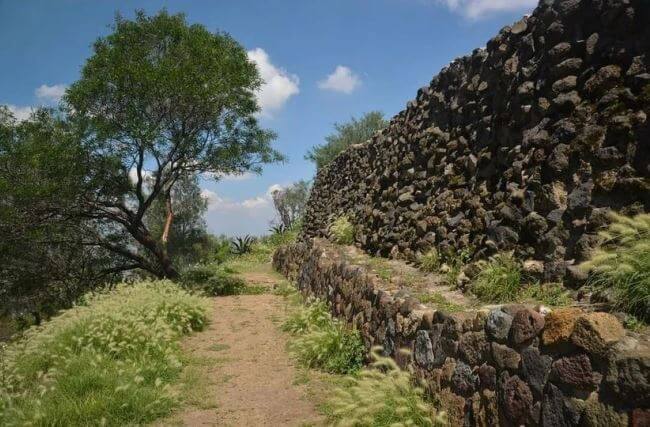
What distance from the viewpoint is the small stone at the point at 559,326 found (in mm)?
3350

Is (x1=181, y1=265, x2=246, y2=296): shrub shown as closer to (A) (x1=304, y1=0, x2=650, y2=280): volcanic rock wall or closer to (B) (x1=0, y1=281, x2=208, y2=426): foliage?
(B) (x1=0, y1=281, x2=208, y2=426): foliage

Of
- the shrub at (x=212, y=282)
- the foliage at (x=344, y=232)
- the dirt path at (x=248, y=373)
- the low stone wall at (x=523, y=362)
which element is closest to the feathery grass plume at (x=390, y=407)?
the low stone wall at (x=523, y=362)

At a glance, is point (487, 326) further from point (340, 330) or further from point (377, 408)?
point (340, 330)

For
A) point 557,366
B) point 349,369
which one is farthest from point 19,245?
point 557,366

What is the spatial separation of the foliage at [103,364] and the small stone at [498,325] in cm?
394

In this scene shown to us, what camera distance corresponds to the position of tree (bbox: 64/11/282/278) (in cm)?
1373

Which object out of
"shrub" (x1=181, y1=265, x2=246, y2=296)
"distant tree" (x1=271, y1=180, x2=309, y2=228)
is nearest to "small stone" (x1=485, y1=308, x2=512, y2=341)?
"shrub" (x1=181, y1=265, x2=246, y2=296)

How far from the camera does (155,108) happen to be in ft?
47.9

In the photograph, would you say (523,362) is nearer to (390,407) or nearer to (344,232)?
(390,407)

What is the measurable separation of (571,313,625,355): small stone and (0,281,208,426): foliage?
4684 millimetres

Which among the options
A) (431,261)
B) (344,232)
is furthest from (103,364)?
(344,232)

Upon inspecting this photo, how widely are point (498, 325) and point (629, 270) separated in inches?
41.4

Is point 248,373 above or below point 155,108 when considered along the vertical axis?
below

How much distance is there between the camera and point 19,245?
1311 centimetres
